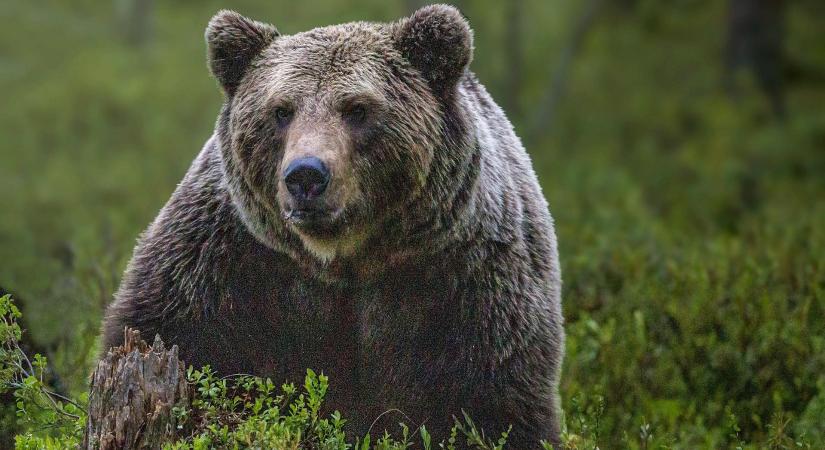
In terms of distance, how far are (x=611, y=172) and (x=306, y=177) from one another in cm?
1160

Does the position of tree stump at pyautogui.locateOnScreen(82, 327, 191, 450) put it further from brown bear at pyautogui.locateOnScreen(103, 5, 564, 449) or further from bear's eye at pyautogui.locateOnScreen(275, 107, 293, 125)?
bear's eye at pyautogui.locateOnScreen(275, 107, 293, 125)

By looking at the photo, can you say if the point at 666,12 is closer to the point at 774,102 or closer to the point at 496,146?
the point at 774,102

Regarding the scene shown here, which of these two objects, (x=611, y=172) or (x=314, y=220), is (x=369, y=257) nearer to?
(x=314, y=220)

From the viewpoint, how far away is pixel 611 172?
50.1ft

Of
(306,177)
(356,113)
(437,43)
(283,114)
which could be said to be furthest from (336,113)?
(437,43)

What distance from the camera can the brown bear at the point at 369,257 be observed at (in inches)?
176

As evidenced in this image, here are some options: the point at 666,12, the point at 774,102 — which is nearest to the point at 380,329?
the point at 774,102

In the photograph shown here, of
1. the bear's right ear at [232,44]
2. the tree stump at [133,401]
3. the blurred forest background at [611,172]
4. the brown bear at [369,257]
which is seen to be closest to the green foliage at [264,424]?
the tree stump at [133,401]

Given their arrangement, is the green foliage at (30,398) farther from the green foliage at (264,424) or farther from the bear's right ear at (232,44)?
the bear's right ear at (232,44)

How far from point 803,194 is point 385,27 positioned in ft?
34.1

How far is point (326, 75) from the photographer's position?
14.6ft

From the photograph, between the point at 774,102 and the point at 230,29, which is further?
the point at 774,102

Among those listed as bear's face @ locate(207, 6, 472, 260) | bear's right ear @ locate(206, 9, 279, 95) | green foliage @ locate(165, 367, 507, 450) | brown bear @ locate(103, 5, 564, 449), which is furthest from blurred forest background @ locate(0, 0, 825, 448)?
bear's right ear @ locate(206, 9, 279, 95)

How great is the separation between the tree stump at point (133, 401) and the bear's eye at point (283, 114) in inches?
38.4
